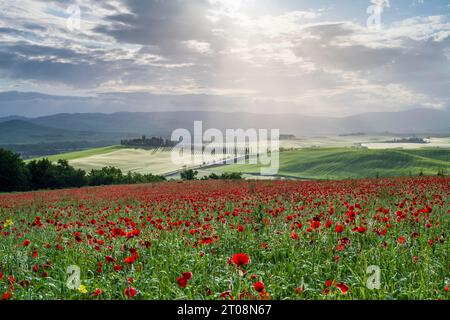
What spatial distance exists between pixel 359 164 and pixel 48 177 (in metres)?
52.1

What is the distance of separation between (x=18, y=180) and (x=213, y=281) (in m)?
47.9

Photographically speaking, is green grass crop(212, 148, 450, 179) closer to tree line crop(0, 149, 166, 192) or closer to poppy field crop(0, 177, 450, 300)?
tree line crop(0, 149, 166, 192)

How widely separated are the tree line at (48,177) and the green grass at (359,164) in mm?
31319

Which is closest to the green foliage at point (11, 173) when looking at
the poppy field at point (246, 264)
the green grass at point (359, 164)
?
the green grass at point (359, 164)

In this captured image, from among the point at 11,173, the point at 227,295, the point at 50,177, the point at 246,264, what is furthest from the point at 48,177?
the point at 227,295

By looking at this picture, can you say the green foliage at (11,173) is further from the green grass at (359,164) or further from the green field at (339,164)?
the green grass at (359,164)

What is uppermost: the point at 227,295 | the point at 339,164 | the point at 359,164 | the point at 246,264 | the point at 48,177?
the point at 227,295

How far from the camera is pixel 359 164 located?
73500 millimetres

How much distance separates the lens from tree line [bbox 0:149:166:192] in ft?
152

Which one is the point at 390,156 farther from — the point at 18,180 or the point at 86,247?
the point at 86,247

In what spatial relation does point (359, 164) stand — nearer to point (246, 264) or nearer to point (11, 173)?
point (11, 173)

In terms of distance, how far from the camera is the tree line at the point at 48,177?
152ft

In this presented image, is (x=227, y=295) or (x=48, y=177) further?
(x=48, y=177)
